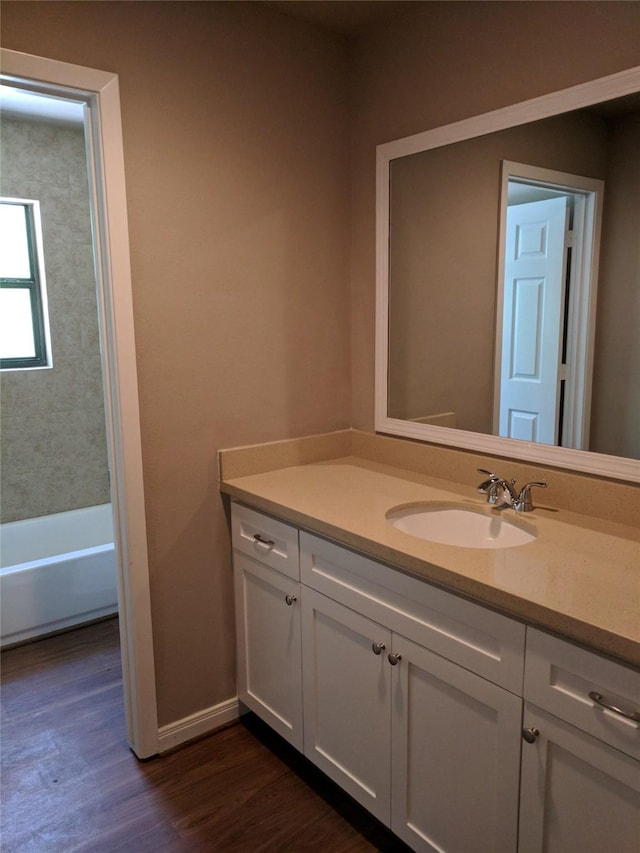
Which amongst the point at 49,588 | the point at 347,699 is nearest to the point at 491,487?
the point at 347,699

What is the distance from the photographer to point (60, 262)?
3.54 metres

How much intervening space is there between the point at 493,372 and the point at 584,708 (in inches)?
41.9

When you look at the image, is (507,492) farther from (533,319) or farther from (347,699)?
(347,699)

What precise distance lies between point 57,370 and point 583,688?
3.18 metres

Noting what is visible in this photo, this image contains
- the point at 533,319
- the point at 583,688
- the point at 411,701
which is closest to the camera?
the point at 583,688

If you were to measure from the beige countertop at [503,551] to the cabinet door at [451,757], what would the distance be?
224 millimetres

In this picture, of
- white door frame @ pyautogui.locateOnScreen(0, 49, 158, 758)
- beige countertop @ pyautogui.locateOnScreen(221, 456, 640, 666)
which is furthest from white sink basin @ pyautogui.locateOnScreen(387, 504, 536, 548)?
white door frame @ pyautogui.locateOnScreen(0, 49, 158, 758)

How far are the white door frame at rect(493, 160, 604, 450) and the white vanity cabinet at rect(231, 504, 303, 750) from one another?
0.87 m

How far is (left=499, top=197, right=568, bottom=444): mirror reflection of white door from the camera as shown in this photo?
1772 millimetres

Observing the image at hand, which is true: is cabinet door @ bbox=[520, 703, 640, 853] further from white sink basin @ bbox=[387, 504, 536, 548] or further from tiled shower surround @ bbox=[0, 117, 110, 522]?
tiled shower surround @ bbox=[0, 117, 110, 522]

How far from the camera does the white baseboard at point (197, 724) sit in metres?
2.20

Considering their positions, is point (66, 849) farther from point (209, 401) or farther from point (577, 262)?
point (577, 262)

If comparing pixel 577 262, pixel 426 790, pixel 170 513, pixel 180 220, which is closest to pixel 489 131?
pixel 577 262

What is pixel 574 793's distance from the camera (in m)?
1.23
